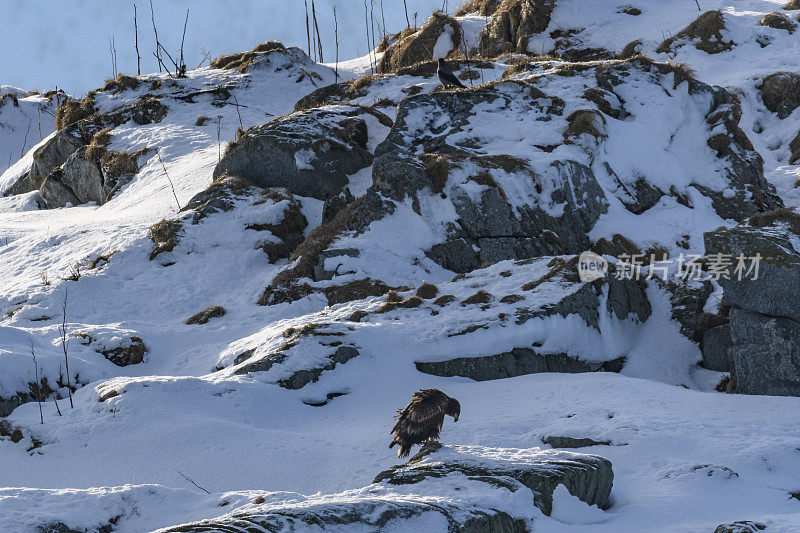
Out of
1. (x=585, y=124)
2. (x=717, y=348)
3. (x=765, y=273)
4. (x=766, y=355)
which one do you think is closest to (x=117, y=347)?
(x=717, y=348)

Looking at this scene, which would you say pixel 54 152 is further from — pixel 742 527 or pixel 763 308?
pixel 742 527

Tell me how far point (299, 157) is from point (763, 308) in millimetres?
13291

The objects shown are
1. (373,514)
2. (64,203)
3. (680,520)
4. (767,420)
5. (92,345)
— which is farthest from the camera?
(64,203)

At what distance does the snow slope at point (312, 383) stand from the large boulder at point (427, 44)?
1024cm

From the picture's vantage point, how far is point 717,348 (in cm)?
1278

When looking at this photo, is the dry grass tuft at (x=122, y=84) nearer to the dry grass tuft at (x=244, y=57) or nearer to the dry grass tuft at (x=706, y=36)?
the dry grass tuft at (x=244, y=57)

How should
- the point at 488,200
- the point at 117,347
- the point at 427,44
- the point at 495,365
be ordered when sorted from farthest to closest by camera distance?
the point at 427,44 < the point at 488,200 < the point at 117,347 < the point at 495,365

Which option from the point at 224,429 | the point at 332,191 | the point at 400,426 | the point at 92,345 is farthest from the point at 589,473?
the point at 332,191

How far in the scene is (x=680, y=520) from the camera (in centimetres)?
639

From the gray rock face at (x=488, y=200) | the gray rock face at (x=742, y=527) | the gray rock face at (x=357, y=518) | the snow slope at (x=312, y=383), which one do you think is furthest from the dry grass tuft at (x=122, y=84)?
the gray rock face at (x=742, y=527)

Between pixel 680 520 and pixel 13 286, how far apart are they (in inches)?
652

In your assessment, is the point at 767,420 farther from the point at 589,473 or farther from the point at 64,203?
the point at 64,203

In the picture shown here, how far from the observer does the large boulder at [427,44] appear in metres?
31.0

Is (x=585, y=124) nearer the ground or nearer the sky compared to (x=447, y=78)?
nearer the ground
